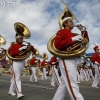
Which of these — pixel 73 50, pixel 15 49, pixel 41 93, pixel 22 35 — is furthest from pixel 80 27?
pixel 41 93

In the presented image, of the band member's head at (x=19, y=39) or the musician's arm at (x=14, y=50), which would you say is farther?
the band member's head at (x=19, y=39)

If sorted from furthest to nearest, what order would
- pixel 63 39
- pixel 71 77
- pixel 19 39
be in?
1. pixel 19 39
2. pixel 63 39
3. pixel 71 77

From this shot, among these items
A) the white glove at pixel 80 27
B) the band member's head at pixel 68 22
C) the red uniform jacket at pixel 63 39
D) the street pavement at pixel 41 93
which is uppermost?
the band member's head at pixel 68 22

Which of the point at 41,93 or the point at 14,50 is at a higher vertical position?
the point at 14,50

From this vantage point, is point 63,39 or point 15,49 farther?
point 15,49

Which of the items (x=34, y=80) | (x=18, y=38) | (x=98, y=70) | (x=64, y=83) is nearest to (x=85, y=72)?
(x=34, y=80)

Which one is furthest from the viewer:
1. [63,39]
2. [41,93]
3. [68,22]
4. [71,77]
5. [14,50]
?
[41,93]

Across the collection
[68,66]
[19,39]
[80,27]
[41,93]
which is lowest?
[41,93]

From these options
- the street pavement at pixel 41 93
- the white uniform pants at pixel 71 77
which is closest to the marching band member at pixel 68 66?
the white uniform pants at pixel 71 77

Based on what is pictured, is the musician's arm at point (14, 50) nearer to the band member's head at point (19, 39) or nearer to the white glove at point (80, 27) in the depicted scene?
the band member's head at point (19, 39)

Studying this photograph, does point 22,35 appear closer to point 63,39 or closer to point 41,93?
point 41,93

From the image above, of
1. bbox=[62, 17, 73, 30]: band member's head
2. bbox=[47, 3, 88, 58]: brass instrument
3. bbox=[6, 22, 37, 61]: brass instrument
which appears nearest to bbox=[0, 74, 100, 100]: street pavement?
bbox=[6, 22, 37, 61]: brass instrument

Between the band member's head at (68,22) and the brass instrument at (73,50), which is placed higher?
the band member's head at (68,22)

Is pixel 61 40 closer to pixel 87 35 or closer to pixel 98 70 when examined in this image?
pixel 87 35
